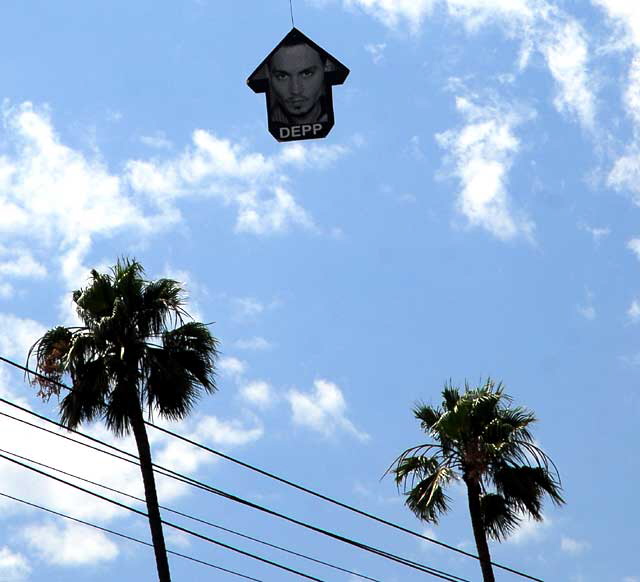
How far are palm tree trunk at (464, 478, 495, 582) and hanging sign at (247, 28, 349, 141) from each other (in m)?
13.2

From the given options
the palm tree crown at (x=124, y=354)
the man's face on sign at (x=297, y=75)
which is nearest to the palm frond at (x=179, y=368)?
the palm tree crown at (x=124, y=354)

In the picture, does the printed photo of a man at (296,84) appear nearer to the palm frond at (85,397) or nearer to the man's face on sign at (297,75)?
the man's face on sign at (297,75)

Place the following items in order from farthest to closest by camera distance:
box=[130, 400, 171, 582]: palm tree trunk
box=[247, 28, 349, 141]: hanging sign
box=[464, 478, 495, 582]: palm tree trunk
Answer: box=[464, 478, 495, 582]: palm tree trunk, box=[130, 400, 171, 582]: palm tree trunk, box=[247, 28, 349, 141]: hanging sign

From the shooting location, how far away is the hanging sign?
73.8 feet

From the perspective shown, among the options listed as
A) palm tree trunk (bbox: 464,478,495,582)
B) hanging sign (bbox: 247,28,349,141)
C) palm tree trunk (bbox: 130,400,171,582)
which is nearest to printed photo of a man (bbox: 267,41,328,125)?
hanging sign (bbox: 247,28,349,141)

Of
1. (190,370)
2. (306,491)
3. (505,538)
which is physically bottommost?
(306,491)

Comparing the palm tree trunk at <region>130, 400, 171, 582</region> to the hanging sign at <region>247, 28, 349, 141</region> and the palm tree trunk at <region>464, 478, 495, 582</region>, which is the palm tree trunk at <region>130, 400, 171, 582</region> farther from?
the hanging sign at <region>247, 28, 349, 141</region>

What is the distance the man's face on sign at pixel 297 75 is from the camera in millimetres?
22516

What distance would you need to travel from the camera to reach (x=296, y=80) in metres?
22.6

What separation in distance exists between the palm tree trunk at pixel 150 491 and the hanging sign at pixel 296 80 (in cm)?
977

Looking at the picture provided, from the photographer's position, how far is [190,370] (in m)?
31.5

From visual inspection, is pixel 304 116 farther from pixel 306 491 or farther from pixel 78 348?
pixel 78 348

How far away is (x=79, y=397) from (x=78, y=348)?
1157mm

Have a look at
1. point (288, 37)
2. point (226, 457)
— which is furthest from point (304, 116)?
point (226, 457)
